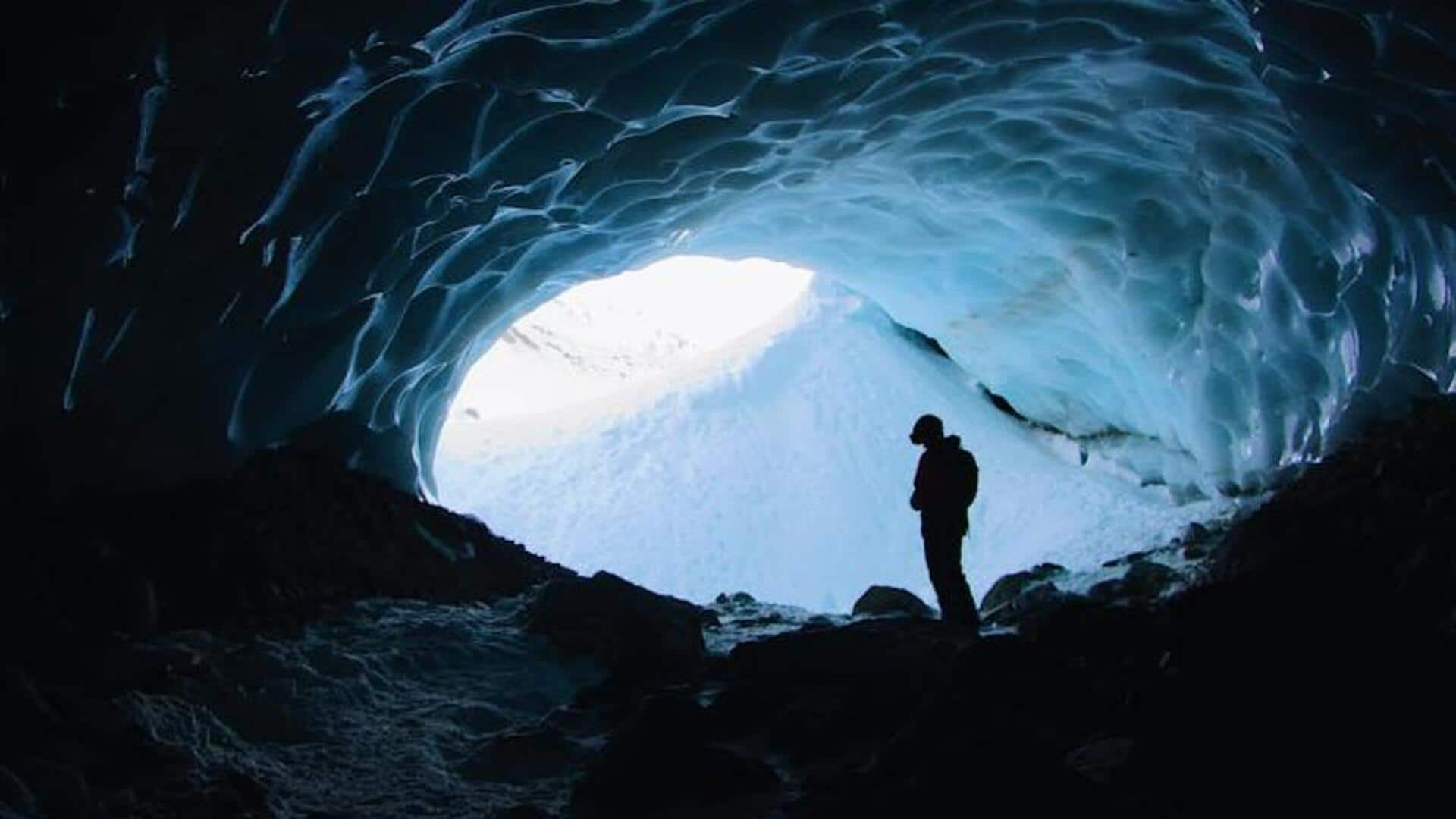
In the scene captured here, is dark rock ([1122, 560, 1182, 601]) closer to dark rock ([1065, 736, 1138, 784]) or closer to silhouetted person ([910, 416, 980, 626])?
silhouetted person ([910, 416, 980, 626])

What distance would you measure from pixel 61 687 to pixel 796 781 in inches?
85.5

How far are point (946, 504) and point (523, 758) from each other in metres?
2.83

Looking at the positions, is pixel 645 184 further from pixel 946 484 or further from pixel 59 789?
pixel 59 789

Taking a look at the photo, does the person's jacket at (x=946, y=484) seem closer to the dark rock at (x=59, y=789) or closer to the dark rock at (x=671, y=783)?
the dark rock at (x=671, y=783)

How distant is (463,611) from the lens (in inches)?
208

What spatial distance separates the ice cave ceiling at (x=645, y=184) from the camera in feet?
11.7

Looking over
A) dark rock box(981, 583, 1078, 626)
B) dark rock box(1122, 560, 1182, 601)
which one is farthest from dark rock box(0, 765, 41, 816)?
dark rock box(1122, 560, 1182, 601)

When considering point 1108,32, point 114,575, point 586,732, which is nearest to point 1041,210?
point 1108,32

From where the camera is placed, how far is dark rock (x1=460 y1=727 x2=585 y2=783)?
330 cm

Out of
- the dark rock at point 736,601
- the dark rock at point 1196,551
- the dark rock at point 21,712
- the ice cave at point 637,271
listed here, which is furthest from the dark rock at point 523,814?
the dark rock at point 1196,551

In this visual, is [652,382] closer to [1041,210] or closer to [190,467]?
[1041,210]

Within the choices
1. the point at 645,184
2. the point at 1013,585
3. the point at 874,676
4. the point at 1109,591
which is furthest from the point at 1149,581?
the point at 645,184

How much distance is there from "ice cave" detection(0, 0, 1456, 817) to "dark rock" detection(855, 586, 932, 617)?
6 cm

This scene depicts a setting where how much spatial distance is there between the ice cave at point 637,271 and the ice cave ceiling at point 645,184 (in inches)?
1.0
